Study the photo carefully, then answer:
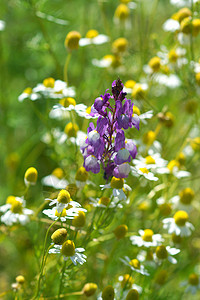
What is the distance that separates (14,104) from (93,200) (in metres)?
1.37

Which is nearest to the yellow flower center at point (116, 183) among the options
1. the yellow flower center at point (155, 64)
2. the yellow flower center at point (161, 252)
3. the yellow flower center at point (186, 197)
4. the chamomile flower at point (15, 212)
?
the yellow flower center at point (161, 252)

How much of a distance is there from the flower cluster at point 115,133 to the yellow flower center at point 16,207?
406mm

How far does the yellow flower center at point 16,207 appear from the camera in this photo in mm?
1302

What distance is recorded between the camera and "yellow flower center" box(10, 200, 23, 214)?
130cm

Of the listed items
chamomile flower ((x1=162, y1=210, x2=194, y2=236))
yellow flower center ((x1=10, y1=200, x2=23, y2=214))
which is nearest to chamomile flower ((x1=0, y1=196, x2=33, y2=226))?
yellow flower center ((x1=10, y1=200, x2=23, y2=214))

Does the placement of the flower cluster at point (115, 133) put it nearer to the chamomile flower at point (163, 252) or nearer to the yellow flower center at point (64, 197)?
the yellow flower center at point (64, 197)

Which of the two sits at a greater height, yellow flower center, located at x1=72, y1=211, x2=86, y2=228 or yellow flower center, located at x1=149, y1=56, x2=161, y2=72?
yellow flower center, located at x1=149, y1=56, x2=161, y2=72

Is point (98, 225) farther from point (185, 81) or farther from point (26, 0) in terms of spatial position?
point (26, 0)

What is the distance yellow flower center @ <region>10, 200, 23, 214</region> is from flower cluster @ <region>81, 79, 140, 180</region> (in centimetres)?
41

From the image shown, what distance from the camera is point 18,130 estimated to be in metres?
2.71

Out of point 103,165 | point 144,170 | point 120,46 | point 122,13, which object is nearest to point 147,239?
point 144,170

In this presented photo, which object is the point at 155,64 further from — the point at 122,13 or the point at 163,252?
the point at 163,252

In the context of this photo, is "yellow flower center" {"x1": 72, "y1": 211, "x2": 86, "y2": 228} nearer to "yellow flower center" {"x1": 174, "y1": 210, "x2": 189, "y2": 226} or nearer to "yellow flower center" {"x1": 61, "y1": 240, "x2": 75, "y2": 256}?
"yellow flower center" {"x1": 61, "y1": 240, "x2": 75, "y2": 256}

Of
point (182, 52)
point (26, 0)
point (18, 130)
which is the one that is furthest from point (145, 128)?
point (18, 130)
